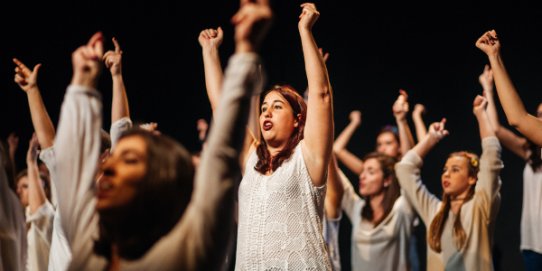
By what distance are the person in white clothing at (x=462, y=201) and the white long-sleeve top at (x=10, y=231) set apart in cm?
224

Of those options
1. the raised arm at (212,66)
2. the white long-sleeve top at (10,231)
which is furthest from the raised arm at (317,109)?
the white long-sleeve top at (10,231)

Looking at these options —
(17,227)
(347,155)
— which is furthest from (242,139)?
(347,155)

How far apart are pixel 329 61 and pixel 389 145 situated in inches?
44.9

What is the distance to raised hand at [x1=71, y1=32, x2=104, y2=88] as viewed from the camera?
1396mm

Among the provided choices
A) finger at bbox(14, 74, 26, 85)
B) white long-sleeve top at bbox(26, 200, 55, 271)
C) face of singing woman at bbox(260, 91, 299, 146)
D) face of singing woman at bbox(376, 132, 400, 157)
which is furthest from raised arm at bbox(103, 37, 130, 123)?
face of singing woman at bbox(376, 132, 400, 157)

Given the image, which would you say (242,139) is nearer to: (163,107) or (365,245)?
(365,245)

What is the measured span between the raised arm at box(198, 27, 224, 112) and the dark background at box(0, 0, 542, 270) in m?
3.15

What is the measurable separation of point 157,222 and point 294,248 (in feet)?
3.50

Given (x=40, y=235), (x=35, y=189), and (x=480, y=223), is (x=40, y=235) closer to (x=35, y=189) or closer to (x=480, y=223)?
(x=35, y=189)

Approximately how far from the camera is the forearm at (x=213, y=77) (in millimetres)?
2615

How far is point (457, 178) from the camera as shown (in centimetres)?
397

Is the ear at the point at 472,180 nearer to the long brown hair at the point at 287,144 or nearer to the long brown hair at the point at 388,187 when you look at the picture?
the long brown hair at the point at 388,187

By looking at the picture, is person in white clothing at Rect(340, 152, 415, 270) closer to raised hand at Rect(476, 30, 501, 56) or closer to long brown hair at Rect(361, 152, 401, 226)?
long brown hair at Rect(361, 152, 401, 226)

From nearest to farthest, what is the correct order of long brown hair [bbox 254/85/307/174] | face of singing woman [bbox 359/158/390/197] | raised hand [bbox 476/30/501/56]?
long brown hair [bbox 254/85/307/174] → raised hand [bbox 476/30/501/56] → face of singing woman [bbox 359/158/390/197]
